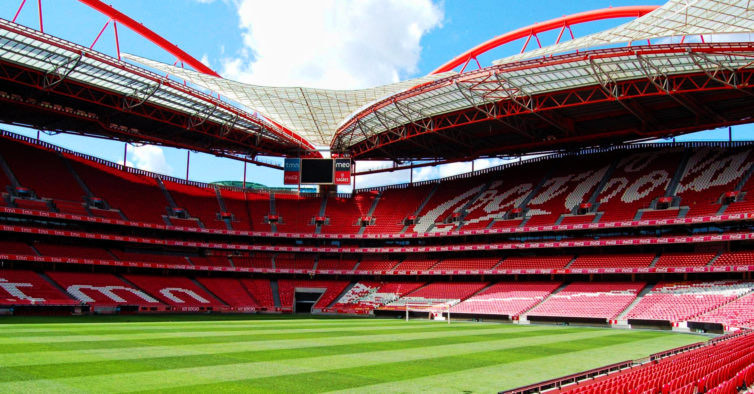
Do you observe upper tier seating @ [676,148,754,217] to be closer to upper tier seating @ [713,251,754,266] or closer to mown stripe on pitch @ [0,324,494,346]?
upper tier seating @ [713,251,754,266]

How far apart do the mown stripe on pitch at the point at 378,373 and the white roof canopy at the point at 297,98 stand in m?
24.7

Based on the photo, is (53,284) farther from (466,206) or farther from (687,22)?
(687,22)

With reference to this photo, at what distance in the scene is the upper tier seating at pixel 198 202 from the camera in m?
62.2

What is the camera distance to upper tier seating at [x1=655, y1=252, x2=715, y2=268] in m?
44.7

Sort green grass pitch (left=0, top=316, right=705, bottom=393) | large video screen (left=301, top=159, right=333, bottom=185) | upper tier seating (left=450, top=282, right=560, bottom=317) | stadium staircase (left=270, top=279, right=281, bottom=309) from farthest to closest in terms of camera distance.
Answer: large video screen (left=301, top=159, right=333, bottom=185) < stadium staircase (left=270, top=279, right=281, bottom=309) < upper tier seating (left=450, top=282, right=560, bottom=317) < green grass pitch (left=0, top=316, right=705, bottom=393)

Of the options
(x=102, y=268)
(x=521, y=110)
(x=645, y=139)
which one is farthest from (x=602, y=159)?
(x=102, y=268)

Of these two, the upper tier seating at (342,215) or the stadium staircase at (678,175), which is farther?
the upper tier seating at (342,215)

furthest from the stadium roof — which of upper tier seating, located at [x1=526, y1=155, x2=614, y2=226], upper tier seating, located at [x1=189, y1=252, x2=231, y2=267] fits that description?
upper tier seating, located at [x1=189, y1=252, x2=231, y2=267]

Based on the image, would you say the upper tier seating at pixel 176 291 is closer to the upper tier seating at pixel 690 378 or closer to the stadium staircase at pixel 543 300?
the stadium staircase at pixel 543 300

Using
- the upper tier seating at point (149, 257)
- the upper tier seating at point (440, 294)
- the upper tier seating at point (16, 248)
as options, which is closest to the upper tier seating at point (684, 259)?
the upper tier seating at point (440, 294)

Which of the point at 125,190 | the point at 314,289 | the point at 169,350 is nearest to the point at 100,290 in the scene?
the point at 125,190

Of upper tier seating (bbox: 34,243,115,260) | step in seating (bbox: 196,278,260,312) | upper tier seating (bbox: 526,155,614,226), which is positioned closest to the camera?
upper tier seating (bbox: 34,243,115,260)

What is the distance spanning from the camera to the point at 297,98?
166 ft

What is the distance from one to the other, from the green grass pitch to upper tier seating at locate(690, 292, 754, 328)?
398 centimetres
